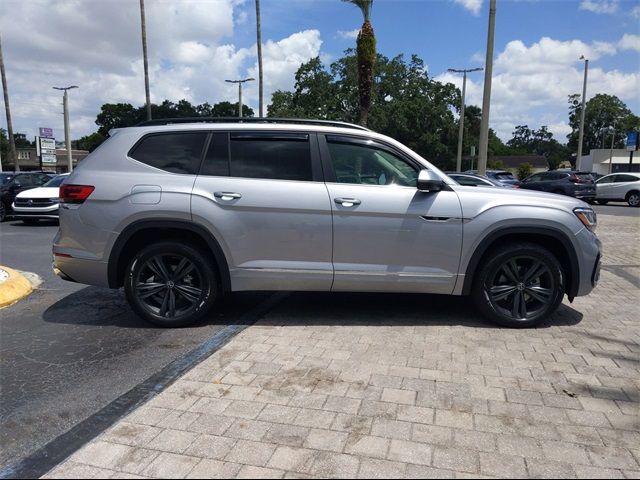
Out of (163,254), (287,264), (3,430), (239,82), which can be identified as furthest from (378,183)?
(239,82)

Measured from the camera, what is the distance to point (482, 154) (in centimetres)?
1594

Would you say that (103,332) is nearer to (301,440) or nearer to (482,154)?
(301,440)

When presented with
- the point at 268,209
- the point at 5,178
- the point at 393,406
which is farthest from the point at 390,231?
the point at 5,178

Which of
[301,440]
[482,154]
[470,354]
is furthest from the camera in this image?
[482,154]

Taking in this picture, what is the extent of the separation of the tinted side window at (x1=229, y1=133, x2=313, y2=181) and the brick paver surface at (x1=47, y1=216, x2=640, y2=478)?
1468 mm

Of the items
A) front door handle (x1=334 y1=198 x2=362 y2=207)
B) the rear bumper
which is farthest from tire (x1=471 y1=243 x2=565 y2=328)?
the rear bumper

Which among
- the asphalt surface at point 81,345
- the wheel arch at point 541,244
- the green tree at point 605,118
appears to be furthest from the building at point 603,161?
the asphalt surface at point 81,345

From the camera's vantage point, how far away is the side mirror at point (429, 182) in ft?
14.7

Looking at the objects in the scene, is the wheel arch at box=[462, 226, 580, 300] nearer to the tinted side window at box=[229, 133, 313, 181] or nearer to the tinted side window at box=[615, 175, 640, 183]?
the tinted side window at box=[229, 133, 313, 181]

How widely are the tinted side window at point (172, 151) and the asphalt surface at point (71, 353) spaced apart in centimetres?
157

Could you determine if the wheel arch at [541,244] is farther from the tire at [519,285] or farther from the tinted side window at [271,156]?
the tinted side window at [271,156]

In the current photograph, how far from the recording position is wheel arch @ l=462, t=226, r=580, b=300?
4598 mm

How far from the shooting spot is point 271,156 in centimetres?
474

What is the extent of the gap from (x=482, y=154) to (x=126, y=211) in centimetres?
1355
